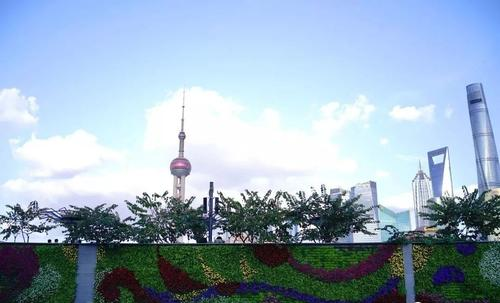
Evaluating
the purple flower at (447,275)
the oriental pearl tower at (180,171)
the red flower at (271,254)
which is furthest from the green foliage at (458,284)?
the oriental pearl tower at (180,171)

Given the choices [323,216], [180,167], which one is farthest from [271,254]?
[180,167]

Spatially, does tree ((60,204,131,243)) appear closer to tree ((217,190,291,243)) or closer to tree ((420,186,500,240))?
tree ((217,190,291,243))

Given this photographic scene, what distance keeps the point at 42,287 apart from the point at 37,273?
2.85 ft

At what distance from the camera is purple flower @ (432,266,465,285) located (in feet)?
78.1

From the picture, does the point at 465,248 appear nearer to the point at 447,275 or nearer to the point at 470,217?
the point at 447,275

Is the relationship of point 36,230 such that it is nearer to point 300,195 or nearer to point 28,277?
point 28,277

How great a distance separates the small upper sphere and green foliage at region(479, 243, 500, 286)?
141m

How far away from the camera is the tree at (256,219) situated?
30.5 metres

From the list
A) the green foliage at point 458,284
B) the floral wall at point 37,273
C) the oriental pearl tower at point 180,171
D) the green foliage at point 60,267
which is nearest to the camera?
the green foliage at point 458,284

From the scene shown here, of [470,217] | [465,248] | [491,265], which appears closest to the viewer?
[491,265]

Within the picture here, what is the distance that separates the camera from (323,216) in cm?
3319

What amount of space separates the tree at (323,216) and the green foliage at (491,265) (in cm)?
1003

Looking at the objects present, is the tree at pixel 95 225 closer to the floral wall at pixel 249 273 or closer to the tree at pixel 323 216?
the floral wall at pixel 249 273

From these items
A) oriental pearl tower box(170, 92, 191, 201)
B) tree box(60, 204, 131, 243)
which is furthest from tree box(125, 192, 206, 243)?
oriental pearl tower box(170, 92, 191, 201)
